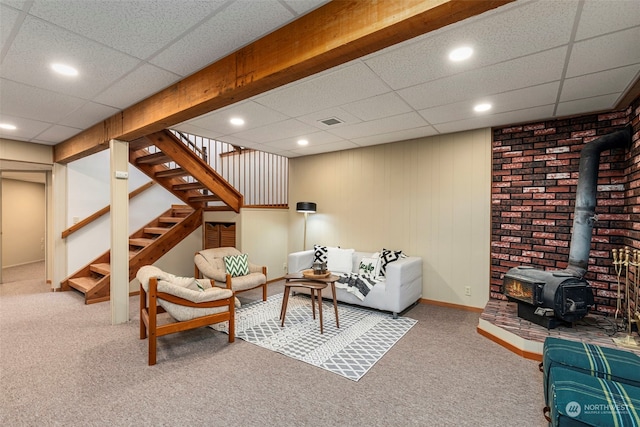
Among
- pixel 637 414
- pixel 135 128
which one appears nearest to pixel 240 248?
pixel 135 128

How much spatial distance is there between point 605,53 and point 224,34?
2705mm

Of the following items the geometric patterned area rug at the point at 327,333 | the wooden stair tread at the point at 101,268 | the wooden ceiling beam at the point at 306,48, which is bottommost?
the geometric patterned area rug at the point at 327,333

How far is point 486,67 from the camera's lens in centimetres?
236

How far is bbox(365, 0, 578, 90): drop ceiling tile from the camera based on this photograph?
175cm

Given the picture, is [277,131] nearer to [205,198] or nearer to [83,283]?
[205,198]

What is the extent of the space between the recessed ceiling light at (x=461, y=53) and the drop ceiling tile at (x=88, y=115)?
355 centimetres

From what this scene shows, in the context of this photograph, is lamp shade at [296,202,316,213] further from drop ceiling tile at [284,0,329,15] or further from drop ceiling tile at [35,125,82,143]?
drop ceiling tile at [284,0,329,15]

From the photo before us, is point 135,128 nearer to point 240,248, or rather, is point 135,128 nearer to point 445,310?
point 240,248

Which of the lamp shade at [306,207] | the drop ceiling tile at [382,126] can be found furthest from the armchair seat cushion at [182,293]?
the drop ceiling tile at [382,126]

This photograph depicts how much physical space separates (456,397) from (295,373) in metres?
1.26

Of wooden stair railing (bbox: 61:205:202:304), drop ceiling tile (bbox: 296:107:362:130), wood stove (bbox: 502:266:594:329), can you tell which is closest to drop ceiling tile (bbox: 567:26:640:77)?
wood stove (bbox: 502:266:594:329)

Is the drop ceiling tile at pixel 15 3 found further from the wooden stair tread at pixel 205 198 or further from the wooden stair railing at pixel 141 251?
the wooden stair railing at pixel 141 251

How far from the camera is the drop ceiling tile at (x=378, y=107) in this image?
302cm

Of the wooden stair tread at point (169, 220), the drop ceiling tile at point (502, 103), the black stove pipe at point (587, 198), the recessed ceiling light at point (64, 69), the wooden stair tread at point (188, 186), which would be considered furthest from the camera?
the wooden stair tread at point (169, 220)
